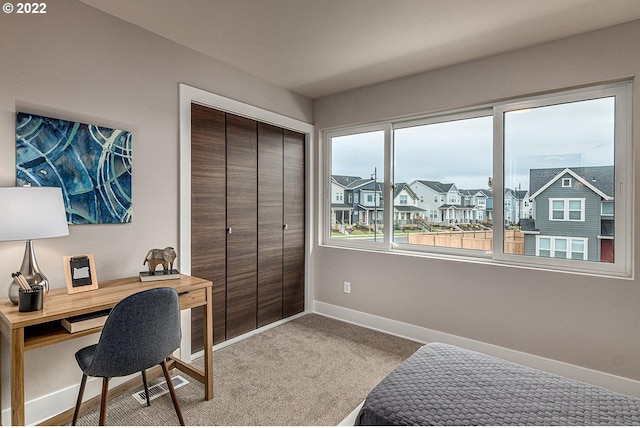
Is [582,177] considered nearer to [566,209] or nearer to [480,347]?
[566,209]

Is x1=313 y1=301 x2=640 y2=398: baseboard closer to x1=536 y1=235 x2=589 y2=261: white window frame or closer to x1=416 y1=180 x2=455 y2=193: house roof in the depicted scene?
x1=536 y1=235 x2=589 y2=261: white window frame

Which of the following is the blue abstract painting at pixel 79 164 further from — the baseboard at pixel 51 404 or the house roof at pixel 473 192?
the house roof at pixel 473 192

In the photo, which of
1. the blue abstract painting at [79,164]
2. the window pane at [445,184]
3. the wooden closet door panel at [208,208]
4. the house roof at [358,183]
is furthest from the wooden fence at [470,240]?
the blue abstract painting at [79,164]

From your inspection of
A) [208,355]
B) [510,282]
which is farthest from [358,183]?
[208,355]

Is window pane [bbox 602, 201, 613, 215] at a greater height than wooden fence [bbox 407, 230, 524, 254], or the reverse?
window pane [bbox 602, 201, 613, 215]

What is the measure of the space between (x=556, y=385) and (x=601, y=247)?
1549mm

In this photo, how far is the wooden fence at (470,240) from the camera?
276cm

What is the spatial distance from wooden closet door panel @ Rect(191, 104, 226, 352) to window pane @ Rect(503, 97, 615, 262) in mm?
2456

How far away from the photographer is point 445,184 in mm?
3160

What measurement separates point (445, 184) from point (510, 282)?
3.33 ft

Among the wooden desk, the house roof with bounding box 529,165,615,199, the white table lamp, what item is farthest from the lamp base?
the house roof with bounding box 529,165,615,199

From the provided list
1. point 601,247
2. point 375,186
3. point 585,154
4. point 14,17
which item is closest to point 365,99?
point 375,186

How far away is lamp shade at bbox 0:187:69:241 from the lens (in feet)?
5.21

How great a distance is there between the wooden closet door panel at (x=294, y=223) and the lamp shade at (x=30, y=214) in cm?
218
